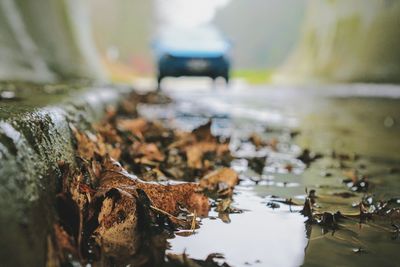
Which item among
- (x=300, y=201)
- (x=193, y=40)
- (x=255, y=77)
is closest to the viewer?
(x=300, y=201)

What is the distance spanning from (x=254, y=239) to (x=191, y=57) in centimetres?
1350

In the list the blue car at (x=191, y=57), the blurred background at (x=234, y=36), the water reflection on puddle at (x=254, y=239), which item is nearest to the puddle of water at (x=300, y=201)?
the water reflection on puddle at (x=254, y=239)

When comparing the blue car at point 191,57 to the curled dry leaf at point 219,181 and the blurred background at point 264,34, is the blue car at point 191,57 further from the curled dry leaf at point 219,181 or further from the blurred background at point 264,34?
the curled dry leaf at point 219,181

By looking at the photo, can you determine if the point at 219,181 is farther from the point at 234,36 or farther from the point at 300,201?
the point at 234,36

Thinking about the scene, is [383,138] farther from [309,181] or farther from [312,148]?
[309,181]

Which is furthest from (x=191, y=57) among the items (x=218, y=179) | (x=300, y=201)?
(x=300, y=201)

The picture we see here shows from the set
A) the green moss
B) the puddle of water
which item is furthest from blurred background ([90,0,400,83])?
the puddle of water

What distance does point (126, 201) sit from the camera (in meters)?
1.64

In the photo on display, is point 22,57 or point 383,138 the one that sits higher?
point 22,57

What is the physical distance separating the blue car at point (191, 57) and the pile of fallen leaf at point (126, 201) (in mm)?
12281

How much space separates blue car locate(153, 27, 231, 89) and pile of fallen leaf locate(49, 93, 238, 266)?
1228 cm

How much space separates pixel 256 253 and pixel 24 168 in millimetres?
727

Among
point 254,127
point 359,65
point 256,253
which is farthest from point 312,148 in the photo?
point 359,65

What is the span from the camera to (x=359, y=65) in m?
14.7
